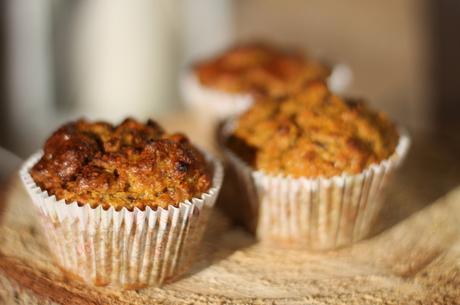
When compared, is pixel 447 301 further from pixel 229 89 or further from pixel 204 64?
pixel 204 64

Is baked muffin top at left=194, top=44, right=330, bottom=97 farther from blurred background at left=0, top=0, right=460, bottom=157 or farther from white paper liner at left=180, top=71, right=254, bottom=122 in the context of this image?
blurred background at left=0, top=0, right=460, bottom=157

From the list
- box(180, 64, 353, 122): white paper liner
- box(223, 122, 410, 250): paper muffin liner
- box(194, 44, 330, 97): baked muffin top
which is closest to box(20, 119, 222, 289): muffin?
box(223, 122, 410, 250): paper muffin liner

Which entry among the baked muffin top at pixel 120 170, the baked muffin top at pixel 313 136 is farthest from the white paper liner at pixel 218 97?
the baked muffin top at pixel 120 170

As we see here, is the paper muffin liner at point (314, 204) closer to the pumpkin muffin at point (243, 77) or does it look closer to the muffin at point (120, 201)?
the muffin at point (120, 201)

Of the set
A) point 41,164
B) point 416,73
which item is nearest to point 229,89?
point 41,164

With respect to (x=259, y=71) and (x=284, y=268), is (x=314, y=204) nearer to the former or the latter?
(x=284, y=268)

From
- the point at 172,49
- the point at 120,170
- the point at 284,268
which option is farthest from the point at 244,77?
the point at 172,49
